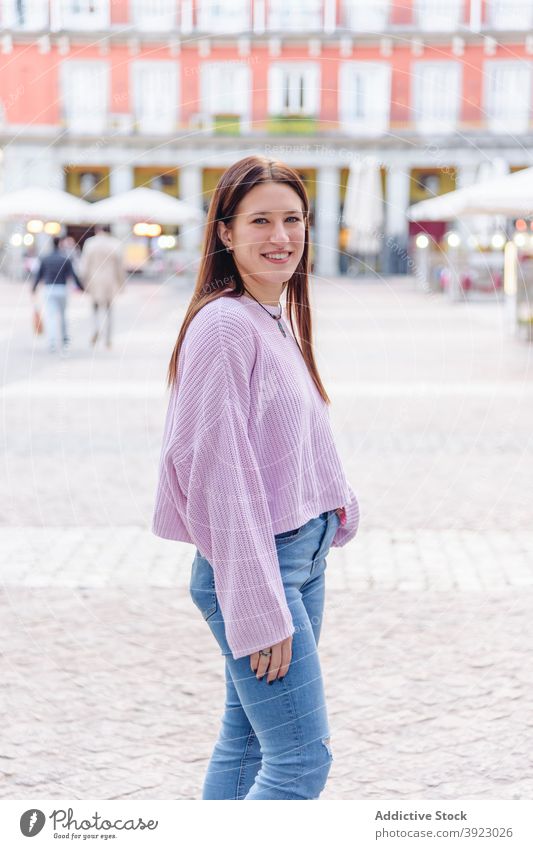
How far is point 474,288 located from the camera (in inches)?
1030

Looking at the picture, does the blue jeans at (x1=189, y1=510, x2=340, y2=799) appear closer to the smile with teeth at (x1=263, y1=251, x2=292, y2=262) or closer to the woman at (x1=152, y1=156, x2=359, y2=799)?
the woman at (x1=152, y1=156, x2=359, y2=799)

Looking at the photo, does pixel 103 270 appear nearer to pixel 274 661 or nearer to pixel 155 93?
pixel 274 661

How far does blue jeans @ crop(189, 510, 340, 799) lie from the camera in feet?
7.89

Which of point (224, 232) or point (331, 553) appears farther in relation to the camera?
point (331, 553)

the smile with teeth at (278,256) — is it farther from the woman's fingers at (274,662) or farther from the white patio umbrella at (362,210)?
the white patio umbrella at (362,210)

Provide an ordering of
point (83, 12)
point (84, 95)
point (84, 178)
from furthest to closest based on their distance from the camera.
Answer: point (84, 178)
point (84, 95)
point (83, 12)

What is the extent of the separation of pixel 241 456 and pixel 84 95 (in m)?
35.1

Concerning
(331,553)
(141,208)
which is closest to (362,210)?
(141,208)

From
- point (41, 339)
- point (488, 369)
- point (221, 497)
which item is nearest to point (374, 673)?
point (221, 497)

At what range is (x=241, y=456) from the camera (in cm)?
233

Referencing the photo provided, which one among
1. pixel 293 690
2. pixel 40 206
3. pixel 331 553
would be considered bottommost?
pixel 40 206

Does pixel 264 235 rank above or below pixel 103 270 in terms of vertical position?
above

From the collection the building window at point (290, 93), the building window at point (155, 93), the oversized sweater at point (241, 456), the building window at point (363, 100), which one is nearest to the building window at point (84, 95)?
the building window at point (155, 93)

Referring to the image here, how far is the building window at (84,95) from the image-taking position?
3288cm
